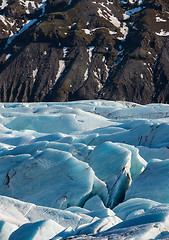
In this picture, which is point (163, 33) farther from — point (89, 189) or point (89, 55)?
point (89, 189)

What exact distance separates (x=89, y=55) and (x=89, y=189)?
238 ft

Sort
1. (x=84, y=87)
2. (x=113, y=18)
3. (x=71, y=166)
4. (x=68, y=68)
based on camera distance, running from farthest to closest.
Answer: (x=113, y=18)
(x=68, y=68)
(x=84, y=87)
(x=71, y=166)

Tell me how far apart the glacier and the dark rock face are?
5834 cm

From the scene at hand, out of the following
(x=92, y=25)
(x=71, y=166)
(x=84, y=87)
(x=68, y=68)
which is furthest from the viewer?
(x=92, y=25)

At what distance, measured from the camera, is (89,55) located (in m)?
79.8

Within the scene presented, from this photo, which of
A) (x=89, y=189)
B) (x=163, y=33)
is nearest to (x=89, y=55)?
(x=163, y=33)

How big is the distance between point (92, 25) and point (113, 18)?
948 centimetres

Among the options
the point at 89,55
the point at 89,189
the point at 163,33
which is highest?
the point at 89,189

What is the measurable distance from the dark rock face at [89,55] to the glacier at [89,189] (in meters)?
58.3

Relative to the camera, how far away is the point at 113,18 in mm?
92750

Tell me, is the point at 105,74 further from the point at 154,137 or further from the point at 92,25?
the point at 154,137

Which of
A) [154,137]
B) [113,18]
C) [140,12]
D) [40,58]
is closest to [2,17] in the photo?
[40,58]

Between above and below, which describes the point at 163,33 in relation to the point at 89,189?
below

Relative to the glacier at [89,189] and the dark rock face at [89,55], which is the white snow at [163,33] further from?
the glacier at [89,189]
